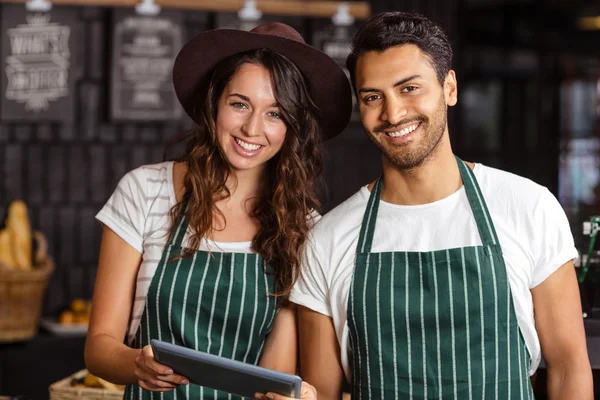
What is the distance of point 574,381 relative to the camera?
1815mm

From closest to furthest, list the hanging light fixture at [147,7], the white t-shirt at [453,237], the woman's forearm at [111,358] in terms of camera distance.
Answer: the white t-shirt at [453,237]
the woman's forearm at [111,358]
the hanging light fixture at [147,7]

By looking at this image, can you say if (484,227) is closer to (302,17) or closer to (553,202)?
(553,202)

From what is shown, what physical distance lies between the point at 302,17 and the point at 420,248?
3.03 metres

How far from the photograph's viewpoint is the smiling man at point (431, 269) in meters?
1.83

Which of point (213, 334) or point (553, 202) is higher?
point (553, 202)

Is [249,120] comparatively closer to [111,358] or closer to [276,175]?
[276,175]

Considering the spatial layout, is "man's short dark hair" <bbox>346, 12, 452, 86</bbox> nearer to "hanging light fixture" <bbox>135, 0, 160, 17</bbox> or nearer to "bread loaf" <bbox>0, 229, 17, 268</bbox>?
"bread loaf" <bbox>0, 229, 17, 268</bbox>

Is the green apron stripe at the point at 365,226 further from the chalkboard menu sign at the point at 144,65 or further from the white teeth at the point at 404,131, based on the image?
the chalkboard menu sign at the point at 144,65

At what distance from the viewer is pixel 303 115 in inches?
85.4

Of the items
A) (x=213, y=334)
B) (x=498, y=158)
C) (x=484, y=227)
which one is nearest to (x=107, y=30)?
(x=498, y=158)

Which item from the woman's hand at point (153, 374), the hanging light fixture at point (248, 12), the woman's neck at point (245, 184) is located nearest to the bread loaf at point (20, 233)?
the hanging light fixture at point (248, 12)

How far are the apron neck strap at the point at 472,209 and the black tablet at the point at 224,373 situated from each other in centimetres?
49

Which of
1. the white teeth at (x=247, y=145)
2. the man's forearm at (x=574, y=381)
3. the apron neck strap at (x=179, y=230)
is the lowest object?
the man's forearm at (x=574, y=381)

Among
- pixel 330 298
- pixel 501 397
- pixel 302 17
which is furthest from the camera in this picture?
pixel 302 17
